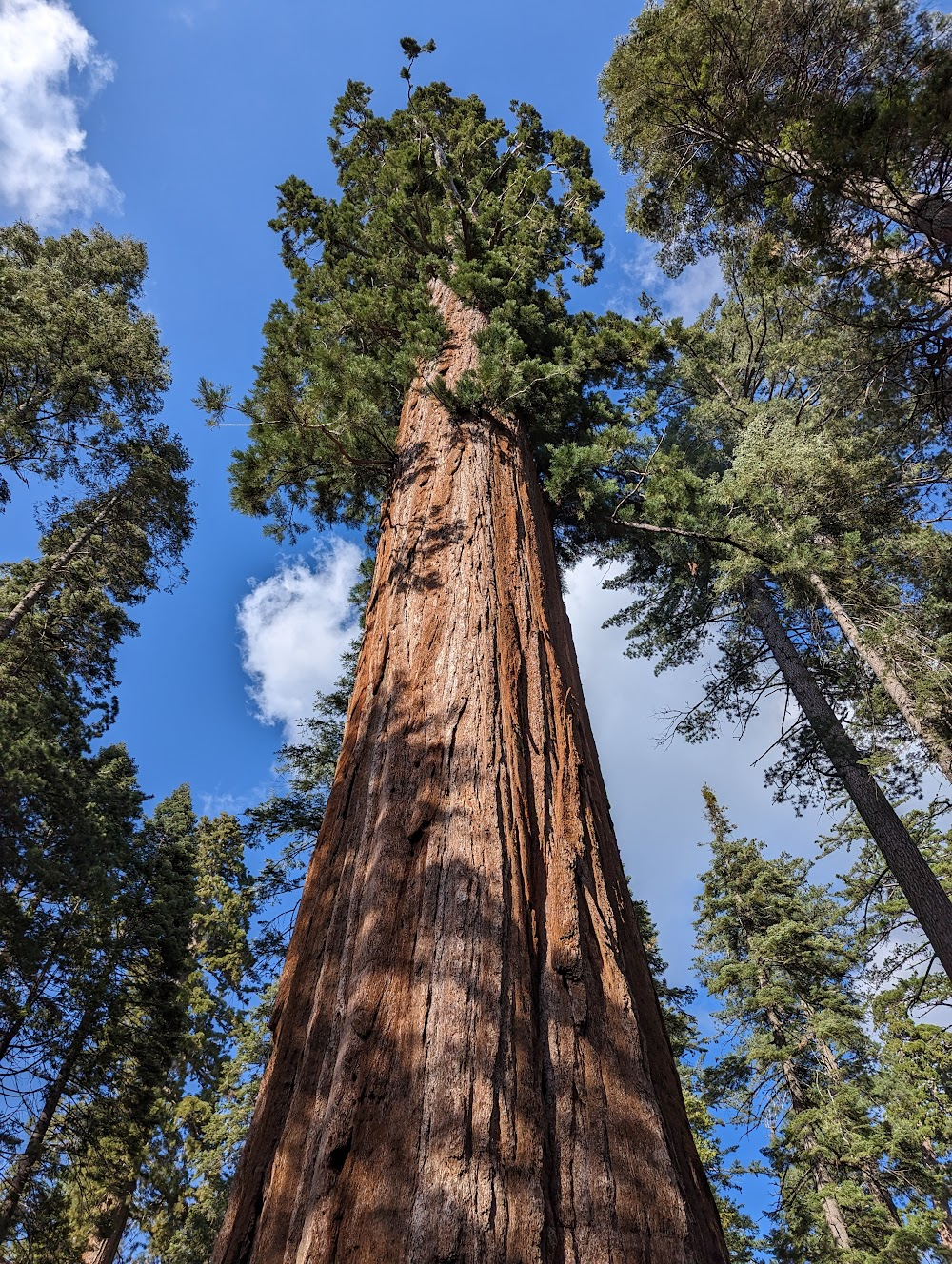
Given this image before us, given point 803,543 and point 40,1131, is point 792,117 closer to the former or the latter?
point 803,543

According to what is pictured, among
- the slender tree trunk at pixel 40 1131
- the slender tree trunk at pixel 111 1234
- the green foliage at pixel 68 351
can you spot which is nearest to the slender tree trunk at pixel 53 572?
the green foliage at pixel 68 351

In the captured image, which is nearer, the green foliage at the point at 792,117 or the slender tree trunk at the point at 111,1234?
the green foliage at the point at 792,117

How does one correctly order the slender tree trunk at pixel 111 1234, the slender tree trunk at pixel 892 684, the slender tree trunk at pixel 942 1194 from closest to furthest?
the slender tree trunk at pixel 892 684 < the slender tree trunk at pixel 111 1234 < the slender tree trunk at pixel 942 1194

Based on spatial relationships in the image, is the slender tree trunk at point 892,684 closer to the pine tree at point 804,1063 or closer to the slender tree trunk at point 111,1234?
the pine tree at point 804,1063

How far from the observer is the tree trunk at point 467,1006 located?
1390mm

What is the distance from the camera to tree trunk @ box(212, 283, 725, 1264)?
4.56 feet

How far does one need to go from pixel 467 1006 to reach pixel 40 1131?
12.9 meters

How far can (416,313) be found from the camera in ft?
18.9

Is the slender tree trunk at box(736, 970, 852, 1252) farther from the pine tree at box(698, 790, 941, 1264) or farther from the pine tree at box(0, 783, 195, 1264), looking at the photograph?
the pine tree at box(0, 783, 195, 1264)

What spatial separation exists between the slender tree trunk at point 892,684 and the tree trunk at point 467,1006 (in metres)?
5.81

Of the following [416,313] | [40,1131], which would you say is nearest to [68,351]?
[416,313]

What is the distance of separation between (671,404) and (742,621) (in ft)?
21.4

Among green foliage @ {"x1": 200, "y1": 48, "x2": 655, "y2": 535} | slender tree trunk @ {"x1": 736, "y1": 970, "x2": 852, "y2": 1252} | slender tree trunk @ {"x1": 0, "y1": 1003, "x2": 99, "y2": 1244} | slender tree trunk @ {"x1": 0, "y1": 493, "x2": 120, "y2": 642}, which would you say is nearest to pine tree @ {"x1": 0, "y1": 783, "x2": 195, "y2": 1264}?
slender tree trunk @ {"x1": 0, "y1": 1003, "x2": 99, "y2": 1244}

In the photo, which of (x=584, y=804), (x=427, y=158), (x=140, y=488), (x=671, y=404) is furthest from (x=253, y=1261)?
(x=671, y=404)
